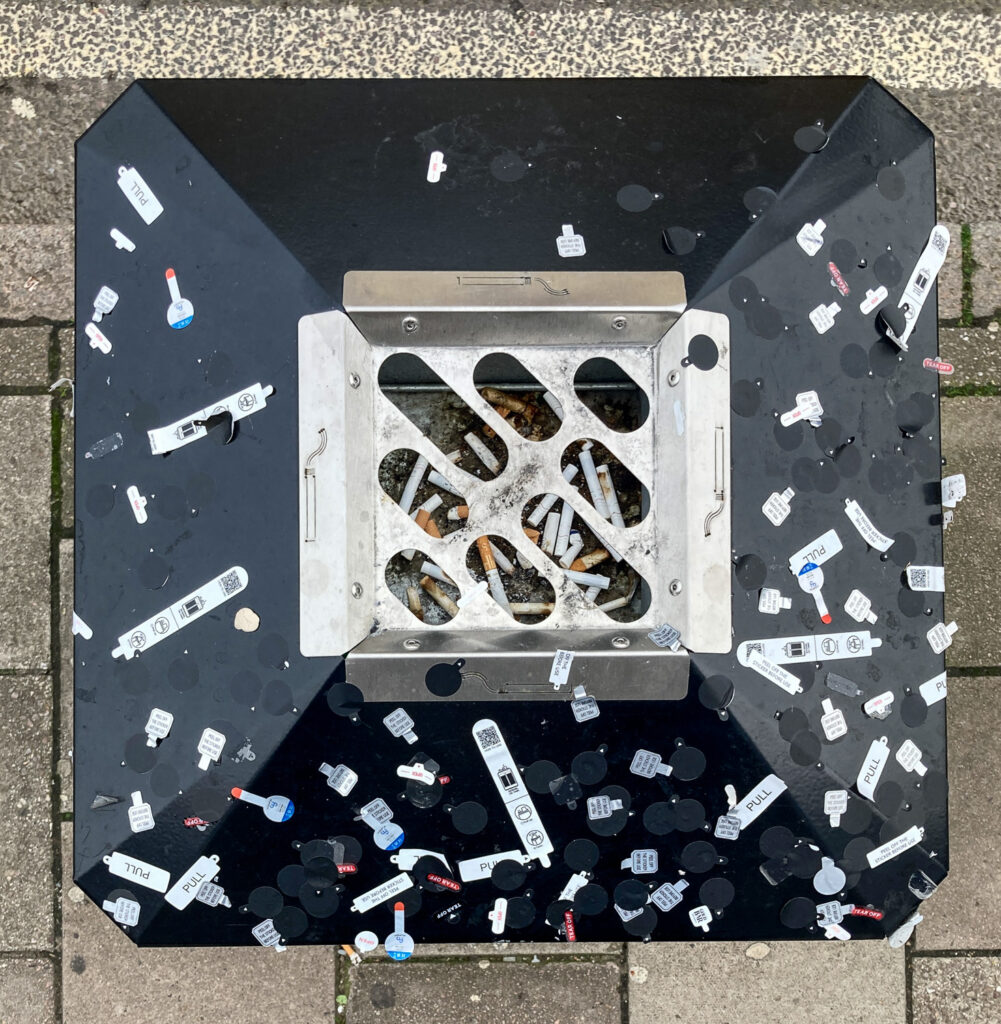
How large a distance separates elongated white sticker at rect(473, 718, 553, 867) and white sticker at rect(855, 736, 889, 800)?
27.4 inches

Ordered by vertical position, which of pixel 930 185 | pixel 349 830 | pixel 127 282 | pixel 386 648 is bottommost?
pixel 349 830

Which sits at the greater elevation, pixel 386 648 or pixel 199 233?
pixel 199 233

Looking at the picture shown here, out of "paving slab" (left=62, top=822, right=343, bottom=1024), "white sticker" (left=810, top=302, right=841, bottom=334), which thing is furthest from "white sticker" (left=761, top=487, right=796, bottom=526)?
"paving slab" (left=62, top=822, right=343, bottom=1024)

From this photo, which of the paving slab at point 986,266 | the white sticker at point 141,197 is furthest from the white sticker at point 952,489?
the white sticker at point 141,197

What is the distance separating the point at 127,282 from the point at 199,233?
192mm

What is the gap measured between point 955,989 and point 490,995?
1.47 m

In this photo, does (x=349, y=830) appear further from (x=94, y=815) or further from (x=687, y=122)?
(x=687, y=122)

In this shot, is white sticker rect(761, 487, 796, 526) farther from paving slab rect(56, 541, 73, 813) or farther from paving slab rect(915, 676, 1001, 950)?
paving slab rect(56, 541, 73, 813)

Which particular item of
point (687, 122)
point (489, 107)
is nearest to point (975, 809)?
point (687, 122)

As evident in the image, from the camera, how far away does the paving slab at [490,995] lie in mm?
2586

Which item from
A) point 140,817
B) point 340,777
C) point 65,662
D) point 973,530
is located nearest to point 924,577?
point 973,530

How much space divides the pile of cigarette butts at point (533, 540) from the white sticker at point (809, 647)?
1.32 ft

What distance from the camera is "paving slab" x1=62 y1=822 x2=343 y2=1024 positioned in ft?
8.52

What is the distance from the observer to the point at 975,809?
8.62 feet
